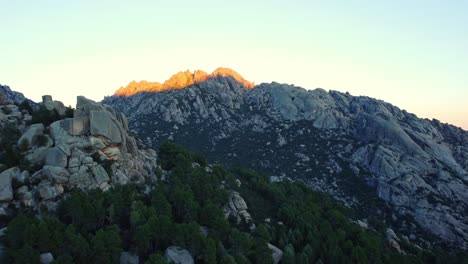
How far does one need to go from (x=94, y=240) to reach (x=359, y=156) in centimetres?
14997

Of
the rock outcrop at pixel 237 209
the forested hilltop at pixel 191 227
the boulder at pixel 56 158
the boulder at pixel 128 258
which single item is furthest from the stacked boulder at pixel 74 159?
the rock outcrop at pixel 237 209

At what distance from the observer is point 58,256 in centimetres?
5488

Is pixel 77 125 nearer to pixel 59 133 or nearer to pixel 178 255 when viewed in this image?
pixel 59 133

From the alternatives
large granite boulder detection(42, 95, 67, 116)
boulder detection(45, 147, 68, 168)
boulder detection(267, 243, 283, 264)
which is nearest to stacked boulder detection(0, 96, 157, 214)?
boulder detection(45, 147, 68, 168)

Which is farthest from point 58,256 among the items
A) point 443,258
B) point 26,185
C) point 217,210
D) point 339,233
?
point 443,258

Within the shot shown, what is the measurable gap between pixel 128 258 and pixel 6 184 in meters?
24.4

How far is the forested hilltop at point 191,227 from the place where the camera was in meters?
58.0

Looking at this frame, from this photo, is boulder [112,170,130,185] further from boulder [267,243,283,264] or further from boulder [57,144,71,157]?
boulder [267,243,283,264]

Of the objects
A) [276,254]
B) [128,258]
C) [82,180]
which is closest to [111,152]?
[82,180]

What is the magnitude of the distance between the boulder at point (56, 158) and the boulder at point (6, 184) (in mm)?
5509

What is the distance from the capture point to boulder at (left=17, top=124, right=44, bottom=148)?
76812 millimetres

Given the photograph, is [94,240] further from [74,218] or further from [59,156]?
[59,156]

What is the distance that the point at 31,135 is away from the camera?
254 feet

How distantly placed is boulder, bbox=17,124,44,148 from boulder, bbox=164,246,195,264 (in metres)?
34.9
